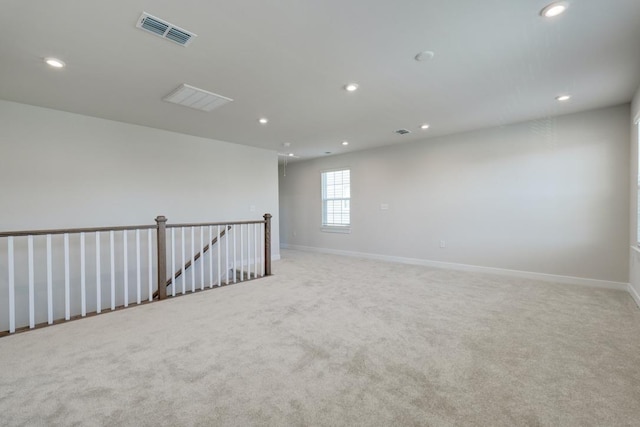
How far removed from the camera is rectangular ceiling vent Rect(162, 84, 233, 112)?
10.2 feet

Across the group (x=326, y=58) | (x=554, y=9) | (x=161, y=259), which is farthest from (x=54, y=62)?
(x=554, y=9)

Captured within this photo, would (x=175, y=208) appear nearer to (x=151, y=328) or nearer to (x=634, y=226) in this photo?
(x=151, y=328)

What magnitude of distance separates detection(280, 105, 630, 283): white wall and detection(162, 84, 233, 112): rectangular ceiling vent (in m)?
3.79

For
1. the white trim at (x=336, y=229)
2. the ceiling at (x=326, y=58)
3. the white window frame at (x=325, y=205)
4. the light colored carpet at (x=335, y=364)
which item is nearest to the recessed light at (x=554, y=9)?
the ceiling at (x=326, y=58)

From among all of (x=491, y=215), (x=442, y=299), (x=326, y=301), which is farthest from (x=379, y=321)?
(x=491, y=215)

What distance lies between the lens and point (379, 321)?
→ 2.76 meters

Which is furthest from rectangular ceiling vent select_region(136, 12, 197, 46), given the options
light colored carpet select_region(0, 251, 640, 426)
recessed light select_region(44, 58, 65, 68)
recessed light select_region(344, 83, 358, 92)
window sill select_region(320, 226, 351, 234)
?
window sill select_region(320, 226, 351, 234)

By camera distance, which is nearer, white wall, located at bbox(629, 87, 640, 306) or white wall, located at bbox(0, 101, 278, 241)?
white wall, located at bbox(629, 87, 640, 306)

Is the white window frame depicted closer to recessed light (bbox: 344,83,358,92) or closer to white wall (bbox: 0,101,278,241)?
white wall (bbox: 0,101,278,241)

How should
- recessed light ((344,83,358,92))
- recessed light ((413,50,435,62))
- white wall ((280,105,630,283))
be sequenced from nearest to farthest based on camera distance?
recessed light ((413,50,435,62)), recessed light ((344,83,358,92)), white wall ((280,105,630,283))

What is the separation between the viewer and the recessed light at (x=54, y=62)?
2465 mm

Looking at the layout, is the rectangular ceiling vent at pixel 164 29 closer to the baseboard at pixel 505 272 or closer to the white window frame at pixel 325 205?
the white window frame at pixel 325 205

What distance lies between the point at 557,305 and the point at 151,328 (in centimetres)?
434

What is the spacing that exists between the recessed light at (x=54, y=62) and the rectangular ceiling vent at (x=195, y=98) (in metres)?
0.92
